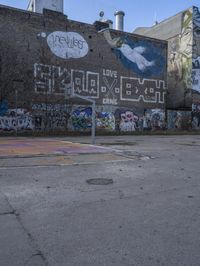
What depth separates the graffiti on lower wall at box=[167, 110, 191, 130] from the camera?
46625 mm

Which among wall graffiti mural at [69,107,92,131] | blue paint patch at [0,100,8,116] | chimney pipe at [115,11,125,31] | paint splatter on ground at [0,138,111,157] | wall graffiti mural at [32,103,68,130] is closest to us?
paint splatter on ground at [0,138,111,157]

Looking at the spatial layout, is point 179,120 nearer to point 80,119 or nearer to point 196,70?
point 196,70

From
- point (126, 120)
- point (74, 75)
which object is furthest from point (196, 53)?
point (74, 75)

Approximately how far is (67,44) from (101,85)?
17.9 ft

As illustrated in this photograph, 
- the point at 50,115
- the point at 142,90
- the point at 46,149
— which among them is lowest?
the point at 46,149

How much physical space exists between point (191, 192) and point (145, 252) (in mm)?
3966

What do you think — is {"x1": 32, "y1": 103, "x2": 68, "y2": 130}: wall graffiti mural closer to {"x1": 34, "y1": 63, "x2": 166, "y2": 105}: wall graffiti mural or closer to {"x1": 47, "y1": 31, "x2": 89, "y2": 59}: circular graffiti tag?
{"x1": 34, "y1": 63, "x2": 166, "y2": 105}: wall graffiti mural

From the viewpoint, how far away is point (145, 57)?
44.6 meters

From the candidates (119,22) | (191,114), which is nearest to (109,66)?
(191,114)

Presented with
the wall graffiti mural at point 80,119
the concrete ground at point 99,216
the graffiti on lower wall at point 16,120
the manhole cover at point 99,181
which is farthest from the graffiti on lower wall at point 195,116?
the manhole cover at point 99,181

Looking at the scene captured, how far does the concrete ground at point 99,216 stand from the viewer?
4758 mm

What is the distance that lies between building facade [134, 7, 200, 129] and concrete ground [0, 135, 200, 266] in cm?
3592

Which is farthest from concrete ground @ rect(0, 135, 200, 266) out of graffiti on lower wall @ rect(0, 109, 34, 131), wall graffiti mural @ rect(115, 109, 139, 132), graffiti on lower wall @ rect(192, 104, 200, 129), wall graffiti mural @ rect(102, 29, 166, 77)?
graffiti on lower wall @ rect(192, 104, 200, 129)

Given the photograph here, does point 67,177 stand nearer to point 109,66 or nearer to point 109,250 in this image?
point 109,250
